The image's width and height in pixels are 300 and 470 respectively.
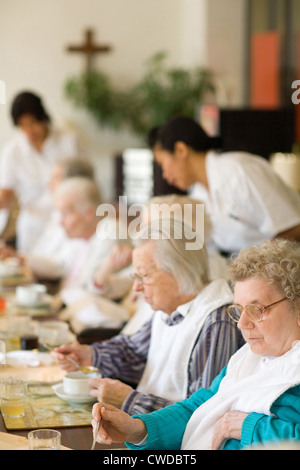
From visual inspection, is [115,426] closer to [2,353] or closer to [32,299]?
[2,353]

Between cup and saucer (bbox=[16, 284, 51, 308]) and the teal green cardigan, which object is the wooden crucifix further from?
the teal green cardigan

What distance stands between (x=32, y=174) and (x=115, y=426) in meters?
3.88

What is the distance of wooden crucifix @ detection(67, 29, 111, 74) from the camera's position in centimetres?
824

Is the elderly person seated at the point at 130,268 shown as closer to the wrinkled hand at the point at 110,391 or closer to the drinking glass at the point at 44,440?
the wrinkled hand at the point at 110,391

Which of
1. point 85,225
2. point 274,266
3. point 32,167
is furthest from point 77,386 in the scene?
point 32,167

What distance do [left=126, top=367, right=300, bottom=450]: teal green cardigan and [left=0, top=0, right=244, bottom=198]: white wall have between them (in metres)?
6.43

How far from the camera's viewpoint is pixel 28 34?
8156 millimetres

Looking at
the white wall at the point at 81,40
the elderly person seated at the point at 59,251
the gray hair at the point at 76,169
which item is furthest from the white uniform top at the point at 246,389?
the white wall at the point at 81,40

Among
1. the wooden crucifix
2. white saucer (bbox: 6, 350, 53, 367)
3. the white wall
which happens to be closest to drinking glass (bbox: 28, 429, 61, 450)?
white saucer (bbox: 6, 350, 53, 367)

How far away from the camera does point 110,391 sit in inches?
78.2

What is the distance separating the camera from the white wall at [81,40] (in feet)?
26.7
